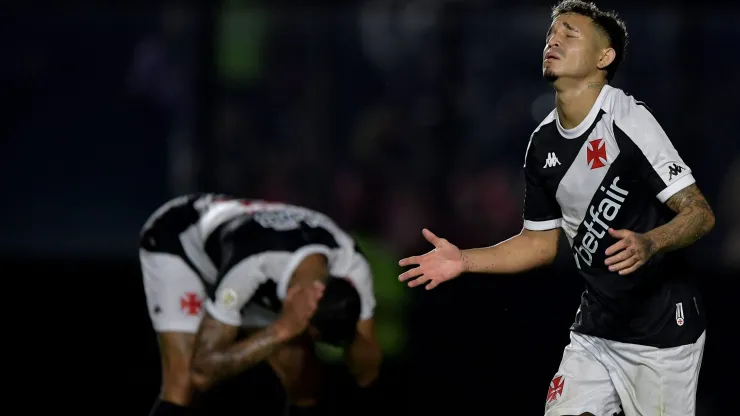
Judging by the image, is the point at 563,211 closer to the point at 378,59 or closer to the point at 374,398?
the point at 374,398

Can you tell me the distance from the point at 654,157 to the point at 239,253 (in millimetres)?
2123

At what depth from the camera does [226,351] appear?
5.53m

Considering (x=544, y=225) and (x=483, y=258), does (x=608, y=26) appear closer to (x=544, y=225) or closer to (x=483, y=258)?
(x=544, y=225)

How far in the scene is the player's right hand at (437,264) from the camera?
14.2 ft

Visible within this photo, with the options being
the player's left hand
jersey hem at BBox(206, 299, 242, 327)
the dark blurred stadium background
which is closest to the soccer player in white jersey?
the player's left hand

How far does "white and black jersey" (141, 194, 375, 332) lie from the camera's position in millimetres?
5512

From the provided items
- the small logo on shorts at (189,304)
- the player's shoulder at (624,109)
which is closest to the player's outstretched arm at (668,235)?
the player's shoulder at (624,109)

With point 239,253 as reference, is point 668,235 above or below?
above

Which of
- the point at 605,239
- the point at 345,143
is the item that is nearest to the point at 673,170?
the point at 605,239

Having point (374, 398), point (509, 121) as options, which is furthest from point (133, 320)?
point (509, 121)

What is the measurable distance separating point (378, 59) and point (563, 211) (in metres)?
4.71

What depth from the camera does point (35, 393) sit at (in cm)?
712

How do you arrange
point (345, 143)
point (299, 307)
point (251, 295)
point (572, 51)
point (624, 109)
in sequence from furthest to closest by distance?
1. point (345, 143)
2. point (251, 295)
3. point (299, 307)
4. point (572, 51)
5. point (624, 109)

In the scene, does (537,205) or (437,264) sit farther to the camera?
(537,205)
